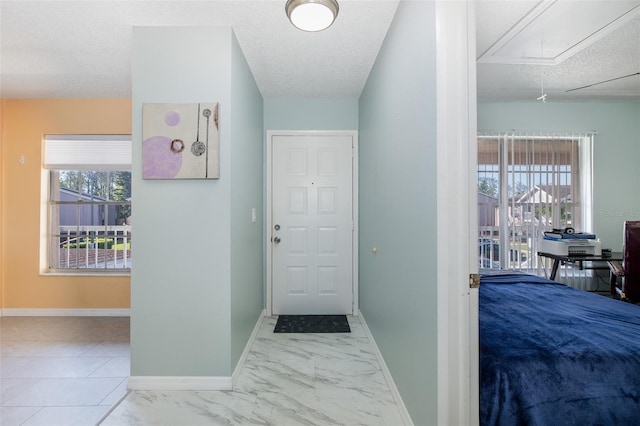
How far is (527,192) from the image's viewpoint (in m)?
3.50

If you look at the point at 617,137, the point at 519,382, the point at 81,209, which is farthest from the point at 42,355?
the point at 617,137

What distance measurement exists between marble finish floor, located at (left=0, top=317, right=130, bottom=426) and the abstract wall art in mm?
1525

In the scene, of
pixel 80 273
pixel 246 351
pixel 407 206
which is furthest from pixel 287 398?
pixel 80 273

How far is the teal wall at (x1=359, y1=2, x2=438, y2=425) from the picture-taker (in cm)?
138

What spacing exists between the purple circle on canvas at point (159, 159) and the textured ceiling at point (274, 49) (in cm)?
74

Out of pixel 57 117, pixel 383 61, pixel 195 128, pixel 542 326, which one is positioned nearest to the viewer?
pixel 542 326

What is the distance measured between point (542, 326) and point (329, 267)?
→ 2.17 meters

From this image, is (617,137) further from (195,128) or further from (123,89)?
(123,89)

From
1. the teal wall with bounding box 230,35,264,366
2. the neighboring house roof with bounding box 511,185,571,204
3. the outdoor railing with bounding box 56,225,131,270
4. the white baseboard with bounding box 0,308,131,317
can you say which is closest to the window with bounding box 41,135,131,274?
the outdoor railing with bounding box 56,225,131,270

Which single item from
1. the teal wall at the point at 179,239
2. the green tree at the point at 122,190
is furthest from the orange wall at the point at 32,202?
the teal wall at the point at 179,239

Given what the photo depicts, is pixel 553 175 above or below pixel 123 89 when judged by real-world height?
below

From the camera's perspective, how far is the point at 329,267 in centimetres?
349

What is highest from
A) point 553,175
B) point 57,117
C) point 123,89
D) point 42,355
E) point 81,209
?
point 123,89

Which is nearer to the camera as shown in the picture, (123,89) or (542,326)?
(542,326)
